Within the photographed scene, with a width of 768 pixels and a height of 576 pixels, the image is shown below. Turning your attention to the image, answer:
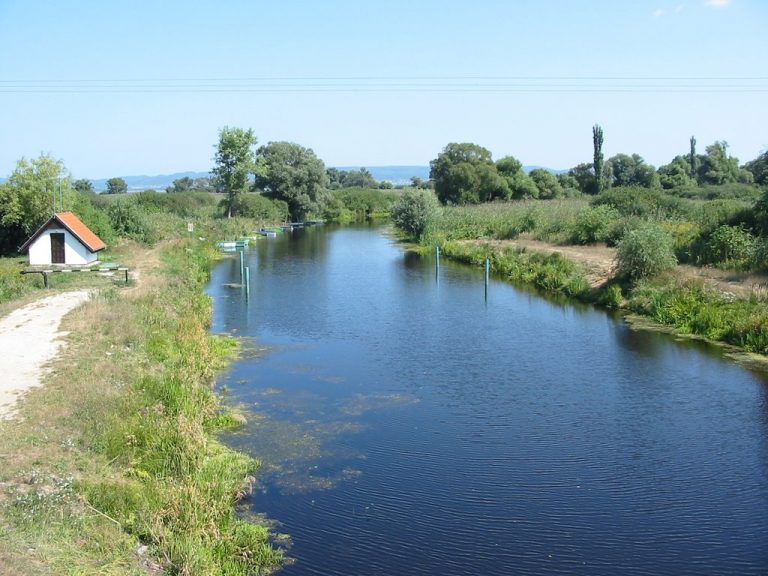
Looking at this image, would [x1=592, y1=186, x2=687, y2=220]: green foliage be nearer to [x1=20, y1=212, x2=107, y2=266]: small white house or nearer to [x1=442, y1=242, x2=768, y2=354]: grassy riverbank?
[x1=442, y1=242, x2=768, y2=354]: grassy riverbank

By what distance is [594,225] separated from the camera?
40688mm

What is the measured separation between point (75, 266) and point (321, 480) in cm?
2147

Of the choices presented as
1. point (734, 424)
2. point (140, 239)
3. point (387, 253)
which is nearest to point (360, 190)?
point (387, 253)

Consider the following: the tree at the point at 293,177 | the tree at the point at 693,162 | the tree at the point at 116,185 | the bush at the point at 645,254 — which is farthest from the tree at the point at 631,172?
the tree at the point at 116,185

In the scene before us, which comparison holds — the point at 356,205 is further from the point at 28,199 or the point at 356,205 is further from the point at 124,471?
the point at 124,471

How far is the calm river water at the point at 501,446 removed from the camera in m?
10.8

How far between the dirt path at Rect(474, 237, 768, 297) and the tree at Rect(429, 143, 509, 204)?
31626 mm

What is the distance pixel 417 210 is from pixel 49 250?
29.6 m

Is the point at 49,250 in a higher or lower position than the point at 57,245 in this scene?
lower

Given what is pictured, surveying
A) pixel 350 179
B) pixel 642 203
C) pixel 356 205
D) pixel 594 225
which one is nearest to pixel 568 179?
pixel 356 205

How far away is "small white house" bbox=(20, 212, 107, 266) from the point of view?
3073 cm

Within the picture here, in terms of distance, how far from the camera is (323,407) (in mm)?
17047

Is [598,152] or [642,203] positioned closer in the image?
[642,203]

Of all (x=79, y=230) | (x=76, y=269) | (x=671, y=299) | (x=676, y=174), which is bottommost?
(x=671, y=299)
